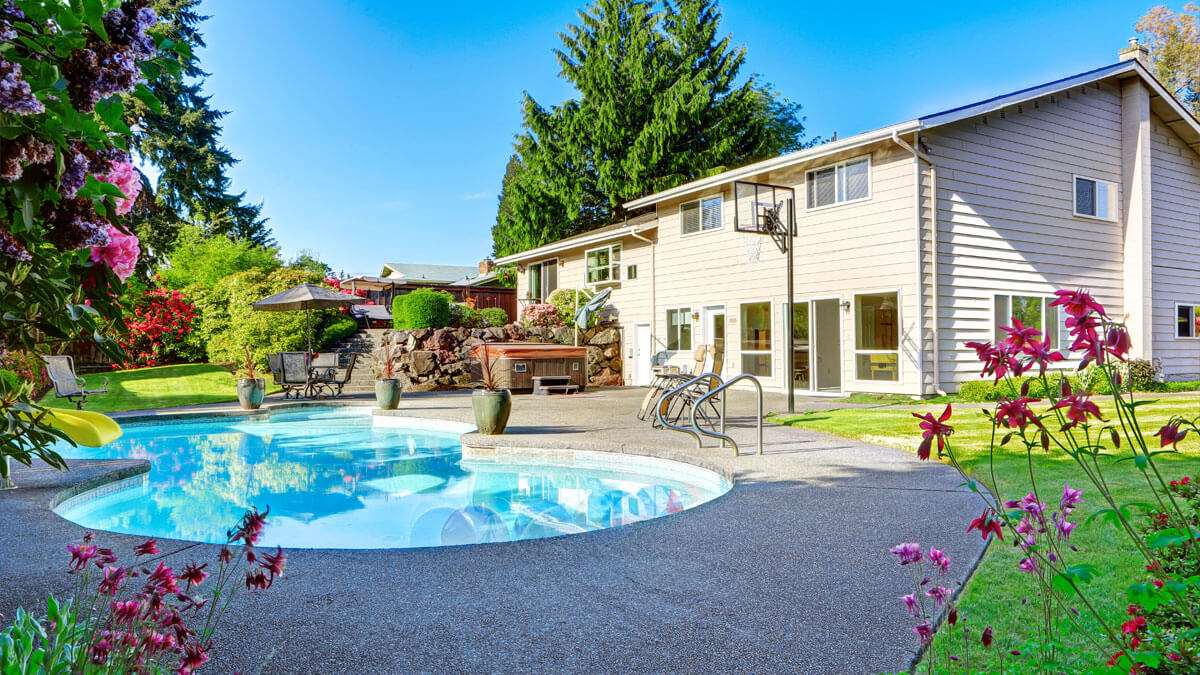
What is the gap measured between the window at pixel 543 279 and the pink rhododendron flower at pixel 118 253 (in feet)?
71.4

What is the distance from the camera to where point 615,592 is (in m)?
3.24

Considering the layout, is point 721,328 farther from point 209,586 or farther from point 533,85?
point 533,85

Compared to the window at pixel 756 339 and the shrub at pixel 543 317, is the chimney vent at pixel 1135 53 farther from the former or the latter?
the shrub at pixel 543 317

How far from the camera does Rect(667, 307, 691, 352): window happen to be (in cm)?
1756

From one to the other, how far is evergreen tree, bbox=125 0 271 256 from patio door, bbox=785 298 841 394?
22.7 m

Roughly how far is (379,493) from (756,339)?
33.5 feet

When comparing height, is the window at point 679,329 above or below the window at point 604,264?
below

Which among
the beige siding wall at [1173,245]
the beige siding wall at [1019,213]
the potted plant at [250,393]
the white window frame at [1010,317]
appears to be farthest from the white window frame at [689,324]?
the beige siding wall at [1173,245]

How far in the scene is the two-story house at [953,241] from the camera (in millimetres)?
12773

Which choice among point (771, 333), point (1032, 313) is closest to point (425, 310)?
point (771, 333)

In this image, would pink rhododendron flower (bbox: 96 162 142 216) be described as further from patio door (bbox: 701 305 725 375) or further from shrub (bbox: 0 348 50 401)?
patio door (bbox: 701 305 725 375)

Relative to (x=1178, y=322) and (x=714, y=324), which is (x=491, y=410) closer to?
(x=714, y=324)

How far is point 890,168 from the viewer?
12.9m

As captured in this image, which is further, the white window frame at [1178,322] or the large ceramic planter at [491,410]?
the white window frame at [1178,322]
